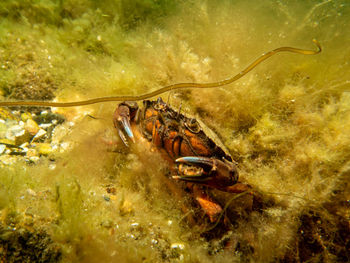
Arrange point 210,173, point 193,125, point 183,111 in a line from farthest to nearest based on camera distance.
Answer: point 183,111
point 193,125
point 210,173

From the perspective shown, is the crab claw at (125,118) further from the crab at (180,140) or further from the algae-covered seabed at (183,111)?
the algae-covered seabed at (183,111)

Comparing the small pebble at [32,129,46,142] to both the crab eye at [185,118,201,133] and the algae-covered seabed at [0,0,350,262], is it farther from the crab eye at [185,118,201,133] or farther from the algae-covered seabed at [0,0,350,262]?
the crab eye at [185,118,201,133]

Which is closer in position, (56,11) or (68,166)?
(68,166)

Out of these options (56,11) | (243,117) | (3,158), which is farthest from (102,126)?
(56,11)

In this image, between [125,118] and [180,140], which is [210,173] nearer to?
[180,140]

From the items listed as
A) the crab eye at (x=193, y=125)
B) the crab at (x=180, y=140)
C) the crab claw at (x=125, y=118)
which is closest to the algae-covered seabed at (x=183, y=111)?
the crab at (x=180, y=140)

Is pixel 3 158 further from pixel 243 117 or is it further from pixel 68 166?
pixel 243 117

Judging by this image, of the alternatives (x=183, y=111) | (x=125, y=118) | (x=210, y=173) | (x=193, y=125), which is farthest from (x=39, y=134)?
(x=210, y=173)
